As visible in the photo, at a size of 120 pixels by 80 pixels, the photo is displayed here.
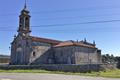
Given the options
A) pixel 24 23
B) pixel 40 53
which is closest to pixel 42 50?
pixel 40 53

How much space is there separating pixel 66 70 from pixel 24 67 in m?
9.74

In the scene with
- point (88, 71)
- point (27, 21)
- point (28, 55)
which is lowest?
point (88, 71)

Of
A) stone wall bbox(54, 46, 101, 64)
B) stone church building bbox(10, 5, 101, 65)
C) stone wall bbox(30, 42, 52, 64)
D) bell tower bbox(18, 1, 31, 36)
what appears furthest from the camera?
bell tower bbox(18, 1, 31, 36)

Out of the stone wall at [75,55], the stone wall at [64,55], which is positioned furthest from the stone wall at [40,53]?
the stone wall at [75,55]

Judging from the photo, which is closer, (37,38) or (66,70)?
(66,70)

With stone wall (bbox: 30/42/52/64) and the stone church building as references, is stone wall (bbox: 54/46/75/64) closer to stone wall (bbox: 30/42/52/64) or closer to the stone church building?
the stone church building

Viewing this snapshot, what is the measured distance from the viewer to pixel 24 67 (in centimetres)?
4556

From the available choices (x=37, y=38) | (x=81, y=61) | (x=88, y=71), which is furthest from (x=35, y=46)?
(x=88, y=71)

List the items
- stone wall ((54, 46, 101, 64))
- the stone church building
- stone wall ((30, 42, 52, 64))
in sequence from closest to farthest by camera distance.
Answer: stone wall ((54, 46, 101, 64)), the stone church building, stone wall ((30, 42, 52, 64))

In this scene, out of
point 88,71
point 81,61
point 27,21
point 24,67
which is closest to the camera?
point 88,71

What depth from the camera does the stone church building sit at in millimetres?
52906

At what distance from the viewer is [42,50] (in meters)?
55.1

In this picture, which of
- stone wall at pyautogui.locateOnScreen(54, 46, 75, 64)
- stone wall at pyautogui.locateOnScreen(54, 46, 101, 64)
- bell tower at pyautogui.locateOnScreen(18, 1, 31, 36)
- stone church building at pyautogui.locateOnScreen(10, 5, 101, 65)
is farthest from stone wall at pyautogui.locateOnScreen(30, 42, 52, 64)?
bell tower at pyautogui.locateOnScreen(18, 1, 31, 36)

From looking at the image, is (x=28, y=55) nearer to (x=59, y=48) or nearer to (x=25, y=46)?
(x=25, y=46)
